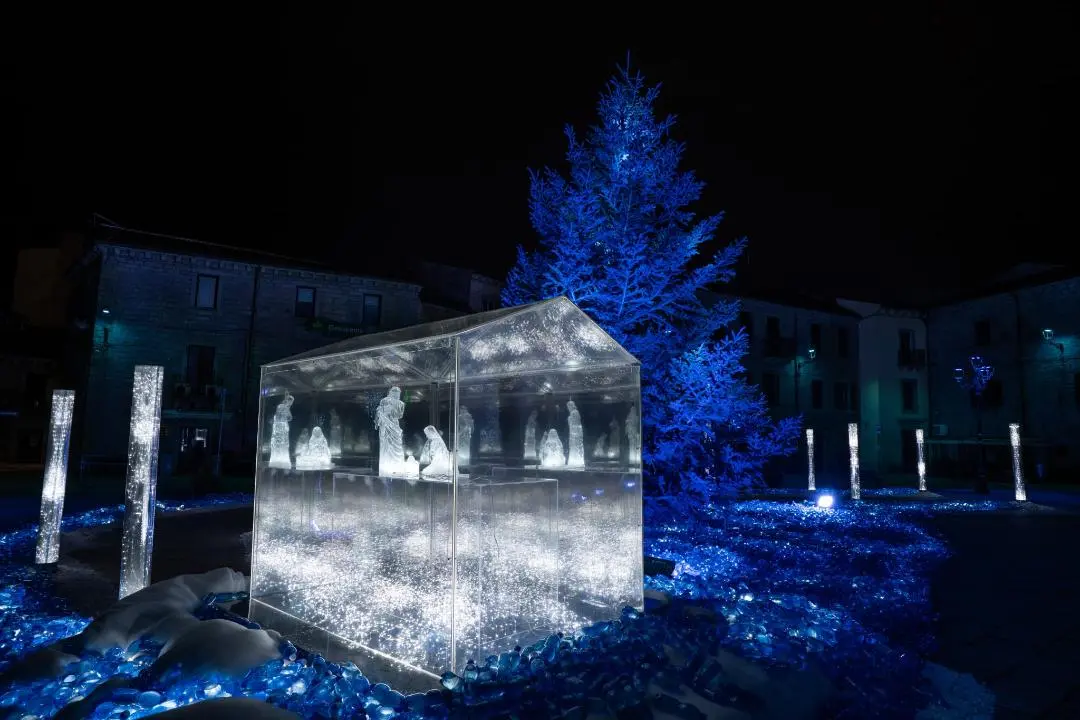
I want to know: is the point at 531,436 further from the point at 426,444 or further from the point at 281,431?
the point at 281,431

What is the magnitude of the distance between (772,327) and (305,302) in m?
22.6

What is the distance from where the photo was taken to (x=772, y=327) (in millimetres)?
31578

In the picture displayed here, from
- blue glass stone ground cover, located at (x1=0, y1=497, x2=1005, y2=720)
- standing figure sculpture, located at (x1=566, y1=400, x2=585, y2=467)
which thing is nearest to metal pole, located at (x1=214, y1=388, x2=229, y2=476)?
blue glass stone ground cover, located at (x1=0, y1=497, x2=1005, y2=720)

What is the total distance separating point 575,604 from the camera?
576 cm

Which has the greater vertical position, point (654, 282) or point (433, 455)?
point (654, 282)

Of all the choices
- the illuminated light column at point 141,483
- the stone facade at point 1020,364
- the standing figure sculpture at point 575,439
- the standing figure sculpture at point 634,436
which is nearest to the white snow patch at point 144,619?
the illuminated light column at point 141,483

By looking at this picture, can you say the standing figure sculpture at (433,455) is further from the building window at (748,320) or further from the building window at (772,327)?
the building window at (772,327)

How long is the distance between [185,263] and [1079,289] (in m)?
36.1

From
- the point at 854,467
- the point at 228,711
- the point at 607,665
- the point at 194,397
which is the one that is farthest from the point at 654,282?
the point at 194,397

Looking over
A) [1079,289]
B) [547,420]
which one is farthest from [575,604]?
[1079,289]

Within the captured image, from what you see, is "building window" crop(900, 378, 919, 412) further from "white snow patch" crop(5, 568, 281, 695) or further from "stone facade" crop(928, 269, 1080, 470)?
"white snow patch" crop(5, 568, 281, 695)

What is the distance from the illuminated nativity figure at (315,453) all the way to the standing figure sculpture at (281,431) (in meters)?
0.20

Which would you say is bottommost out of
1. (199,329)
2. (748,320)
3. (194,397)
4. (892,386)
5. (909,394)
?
(194,397)

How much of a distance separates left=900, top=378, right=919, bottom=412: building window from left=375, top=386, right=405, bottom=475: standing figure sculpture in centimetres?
3499
